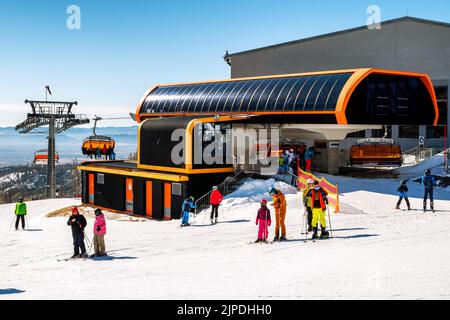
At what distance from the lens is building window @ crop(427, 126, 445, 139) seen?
41.3 meters

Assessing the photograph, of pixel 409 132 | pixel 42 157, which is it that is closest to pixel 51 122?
pixel 42 157

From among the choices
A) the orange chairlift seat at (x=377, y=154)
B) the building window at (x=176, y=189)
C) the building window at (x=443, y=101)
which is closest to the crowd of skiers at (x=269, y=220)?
the building window at (x=176, y=189)

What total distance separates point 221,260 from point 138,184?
52.4ft

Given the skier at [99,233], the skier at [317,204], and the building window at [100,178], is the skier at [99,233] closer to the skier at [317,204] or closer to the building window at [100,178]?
the skier at [317,204]

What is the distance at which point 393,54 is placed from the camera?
1654 inches

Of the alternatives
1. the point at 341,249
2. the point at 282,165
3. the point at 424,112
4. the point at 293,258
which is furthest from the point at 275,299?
the point at 424,112

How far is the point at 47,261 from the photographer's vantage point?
49.1ft

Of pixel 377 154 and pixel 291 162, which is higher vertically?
pixel 377 154

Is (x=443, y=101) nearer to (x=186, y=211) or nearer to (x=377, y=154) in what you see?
(x=377, y=154)

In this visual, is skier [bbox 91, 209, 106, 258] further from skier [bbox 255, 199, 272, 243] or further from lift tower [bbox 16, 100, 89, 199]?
lift tower [bbox 16, 100, 89, 199]

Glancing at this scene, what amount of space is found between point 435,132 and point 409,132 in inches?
77.2

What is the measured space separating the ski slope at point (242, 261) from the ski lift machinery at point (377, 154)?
30.9 ft
